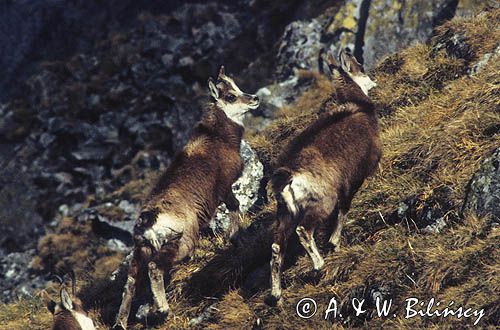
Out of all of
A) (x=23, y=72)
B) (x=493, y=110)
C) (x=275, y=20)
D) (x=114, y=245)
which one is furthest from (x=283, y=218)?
(x=23, y=72)

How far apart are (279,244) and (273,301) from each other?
64cm

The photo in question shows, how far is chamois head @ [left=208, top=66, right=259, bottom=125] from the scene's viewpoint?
9023 mm

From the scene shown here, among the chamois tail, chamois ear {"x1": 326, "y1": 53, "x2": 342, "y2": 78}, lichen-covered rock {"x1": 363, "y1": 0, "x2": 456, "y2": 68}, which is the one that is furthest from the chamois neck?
lichen-covered rock {"x1": 363, "y1": 0, "x2": 456, "y2": 68}

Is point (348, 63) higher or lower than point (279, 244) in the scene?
higher

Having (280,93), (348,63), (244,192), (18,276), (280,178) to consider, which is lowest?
(18,276)

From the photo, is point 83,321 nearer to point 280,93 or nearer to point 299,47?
point 280,93

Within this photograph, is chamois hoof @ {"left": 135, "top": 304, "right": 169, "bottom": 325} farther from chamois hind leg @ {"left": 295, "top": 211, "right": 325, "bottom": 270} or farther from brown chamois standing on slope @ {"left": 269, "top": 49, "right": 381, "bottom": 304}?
chamois hind leg @ {"left": 295, "top": 211, "right": 325, "bottom": 270}

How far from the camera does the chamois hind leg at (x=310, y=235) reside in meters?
6.62

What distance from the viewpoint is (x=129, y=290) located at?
7402 mm

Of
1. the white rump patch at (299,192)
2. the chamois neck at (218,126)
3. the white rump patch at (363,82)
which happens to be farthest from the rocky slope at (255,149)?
the chamois neck at (218,126)

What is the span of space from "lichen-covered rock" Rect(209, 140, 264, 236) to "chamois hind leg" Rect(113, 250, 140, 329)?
1.54 meters

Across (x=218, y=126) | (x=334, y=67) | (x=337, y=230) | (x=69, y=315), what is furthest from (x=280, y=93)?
(x=69, y=315)

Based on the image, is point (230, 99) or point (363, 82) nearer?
point (363, 82)

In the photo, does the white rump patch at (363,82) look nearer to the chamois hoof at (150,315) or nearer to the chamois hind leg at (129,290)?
the chamois hind leg at (129,290)
